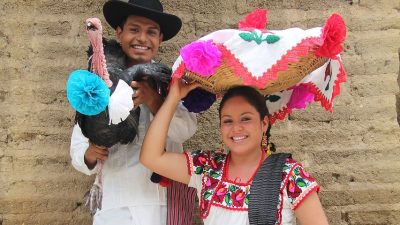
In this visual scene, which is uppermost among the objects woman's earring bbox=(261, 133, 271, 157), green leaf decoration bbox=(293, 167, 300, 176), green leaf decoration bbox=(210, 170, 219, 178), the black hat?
the black hat

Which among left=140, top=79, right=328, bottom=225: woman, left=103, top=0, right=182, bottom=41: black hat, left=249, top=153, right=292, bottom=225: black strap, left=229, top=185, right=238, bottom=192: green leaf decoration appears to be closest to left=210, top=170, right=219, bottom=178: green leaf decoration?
left=140, top=79, right=328, bottom=225: woman

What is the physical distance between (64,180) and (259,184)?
60.8 inches

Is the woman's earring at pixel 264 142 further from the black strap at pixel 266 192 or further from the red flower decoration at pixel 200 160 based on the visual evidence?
the red flower decoration at pixel 200 160

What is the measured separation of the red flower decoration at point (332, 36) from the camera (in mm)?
2062

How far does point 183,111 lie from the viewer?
2699 millimetres

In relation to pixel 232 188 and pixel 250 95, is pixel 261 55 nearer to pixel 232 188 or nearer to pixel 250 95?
pixel 250 95

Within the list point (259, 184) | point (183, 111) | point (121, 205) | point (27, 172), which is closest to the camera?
point (259, 184)

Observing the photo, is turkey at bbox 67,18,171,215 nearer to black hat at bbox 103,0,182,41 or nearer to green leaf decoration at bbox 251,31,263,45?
black hat at bbox 103,0,182,41

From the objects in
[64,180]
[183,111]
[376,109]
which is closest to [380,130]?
[376,109]

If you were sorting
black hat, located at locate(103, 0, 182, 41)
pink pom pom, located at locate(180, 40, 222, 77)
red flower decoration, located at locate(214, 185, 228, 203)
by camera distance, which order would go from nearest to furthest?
pink pom pom, located at locate(180, 40, 222, 77)
red flower decoration, located at locate(214, 185, 228, 203)
black hat, located at locate(103, 0, 182, 41)

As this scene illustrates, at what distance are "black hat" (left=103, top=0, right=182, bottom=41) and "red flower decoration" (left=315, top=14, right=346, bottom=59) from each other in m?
0.88

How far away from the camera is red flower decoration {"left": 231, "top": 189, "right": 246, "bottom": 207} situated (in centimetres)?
229

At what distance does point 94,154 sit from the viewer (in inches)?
96.0

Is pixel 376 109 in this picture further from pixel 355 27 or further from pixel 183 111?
pixel 183 111
